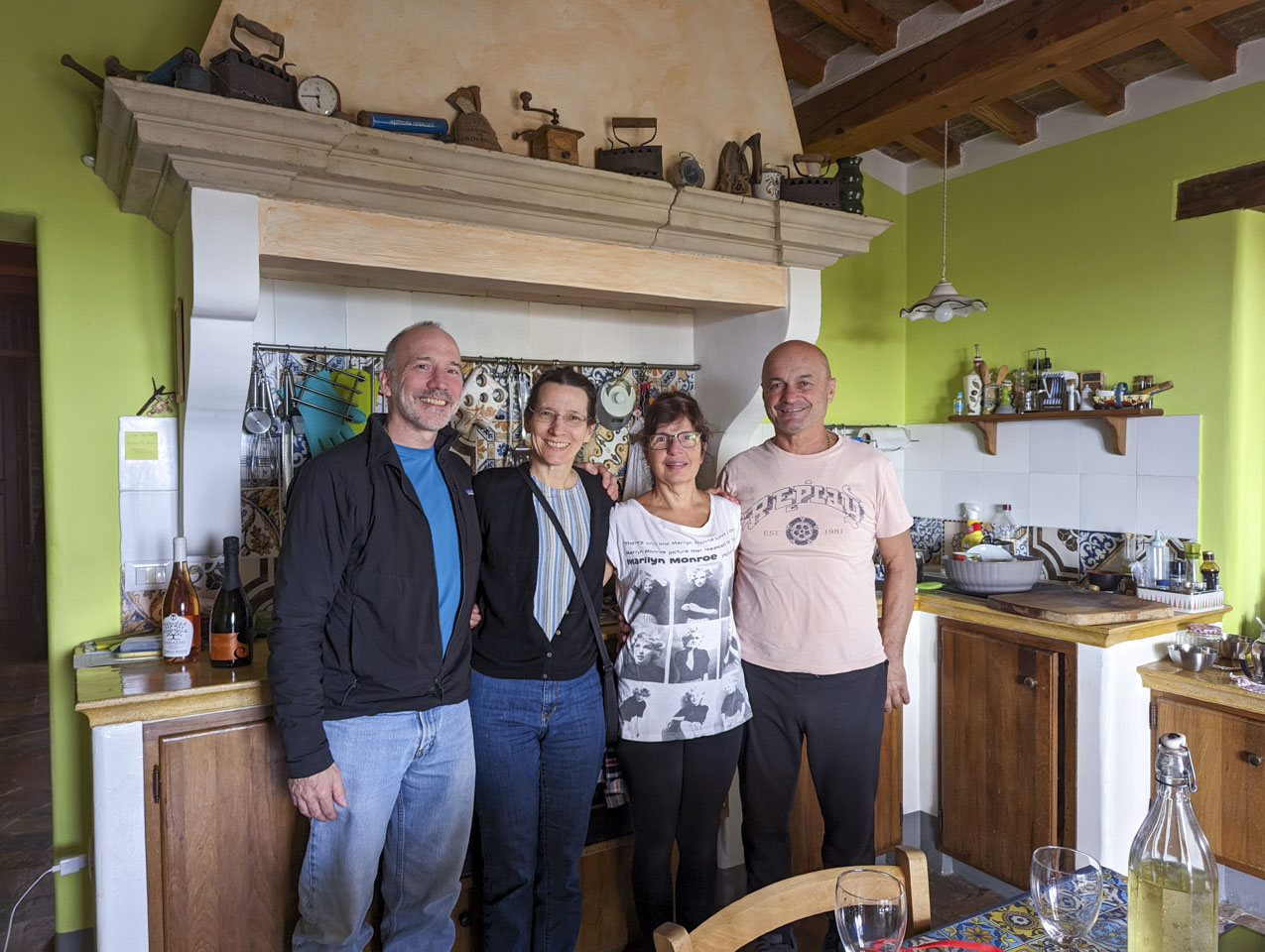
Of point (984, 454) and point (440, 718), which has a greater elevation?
point (984, 454)

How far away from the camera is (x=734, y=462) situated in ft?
6.59

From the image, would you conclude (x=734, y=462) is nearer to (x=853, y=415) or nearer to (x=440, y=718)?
(x=440, y=718)

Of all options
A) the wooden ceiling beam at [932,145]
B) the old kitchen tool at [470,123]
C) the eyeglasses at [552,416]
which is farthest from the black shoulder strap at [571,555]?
the wooden ceiling beam at [932,145]

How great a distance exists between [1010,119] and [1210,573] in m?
1.68

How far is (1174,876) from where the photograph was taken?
0.77 m

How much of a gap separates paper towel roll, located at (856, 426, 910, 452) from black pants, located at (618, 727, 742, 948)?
1.90 metres

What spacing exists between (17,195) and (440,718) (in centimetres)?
159

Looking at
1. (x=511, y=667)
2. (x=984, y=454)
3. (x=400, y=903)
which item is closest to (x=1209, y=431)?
(x=984, y=454)

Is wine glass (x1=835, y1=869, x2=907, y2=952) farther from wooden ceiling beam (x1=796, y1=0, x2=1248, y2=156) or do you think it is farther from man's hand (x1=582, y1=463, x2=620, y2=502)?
wooden ceiling beam (x1=796, y1=0, x2=1248, y2=156)

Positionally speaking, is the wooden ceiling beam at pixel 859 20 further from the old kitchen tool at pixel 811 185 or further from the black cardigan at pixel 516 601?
the black cardigan at pixel 516 601

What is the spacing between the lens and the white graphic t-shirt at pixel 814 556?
182cm

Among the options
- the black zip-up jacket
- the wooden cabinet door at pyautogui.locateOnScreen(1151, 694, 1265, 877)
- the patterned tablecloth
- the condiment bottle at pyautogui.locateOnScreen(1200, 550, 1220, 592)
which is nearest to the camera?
the patterned tablecloth

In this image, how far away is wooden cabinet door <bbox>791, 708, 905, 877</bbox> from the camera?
7.91ft

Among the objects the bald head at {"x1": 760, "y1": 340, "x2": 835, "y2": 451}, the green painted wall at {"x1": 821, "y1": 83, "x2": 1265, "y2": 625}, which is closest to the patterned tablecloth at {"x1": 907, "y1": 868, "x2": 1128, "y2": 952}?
the bald head at {"x1": 760, "y1": 340, "x2": 835, "y2": 451}
